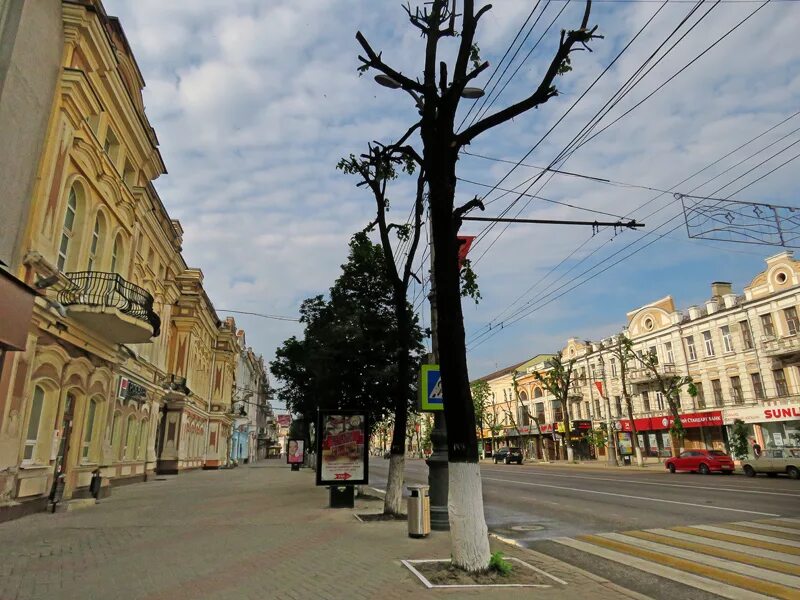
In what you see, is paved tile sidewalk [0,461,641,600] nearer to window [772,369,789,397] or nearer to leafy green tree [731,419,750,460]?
leafy green tree [731,419,750,460]

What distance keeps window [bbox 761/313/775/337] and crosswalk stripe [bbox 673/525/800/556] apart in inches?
1199

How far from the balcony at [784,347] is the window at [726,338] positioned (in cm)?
344

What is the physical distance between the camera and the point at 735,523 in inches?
408

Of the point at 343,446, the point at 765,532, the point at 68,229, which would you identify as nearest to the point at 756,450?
the point at 765,532

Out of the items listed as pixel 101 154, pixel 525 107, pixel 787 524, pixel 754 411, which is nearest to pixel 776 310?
pixel 754 411

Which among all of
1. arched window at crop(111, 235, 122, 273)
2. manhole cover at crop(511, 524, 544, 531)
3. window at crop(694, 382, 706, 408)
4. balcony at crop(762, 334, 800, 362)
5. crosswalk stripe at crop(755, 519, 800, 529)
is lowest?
manhole cover at crop(511, 524, 544, 531)

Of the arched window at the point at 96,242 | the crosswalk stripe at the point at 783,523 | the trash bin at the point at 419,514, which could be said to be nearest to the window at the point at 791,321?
the crosswalk stripe at the point at 783,523

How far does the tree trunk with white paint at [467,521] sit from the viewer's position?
6238mm

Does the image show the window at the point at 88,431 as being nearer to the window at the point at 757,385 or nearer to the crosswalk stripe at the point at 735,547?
the crosswalk stripe at the point at 735,547

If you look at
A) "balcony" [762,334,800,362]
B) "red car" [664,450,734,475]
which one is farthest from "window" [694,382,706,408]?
"red car" [664,450,734,475]

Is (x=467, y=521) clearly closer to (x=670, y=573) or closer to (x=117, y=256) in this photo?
(x=670, y=573)

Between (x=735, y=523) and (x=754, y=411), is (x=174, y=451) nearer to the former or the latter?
Result: (x=735, y=523)

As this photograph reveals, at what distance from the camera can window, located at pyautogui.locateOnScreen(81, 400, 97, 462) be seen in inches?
616

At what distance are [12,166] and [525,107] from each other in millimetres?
10411
